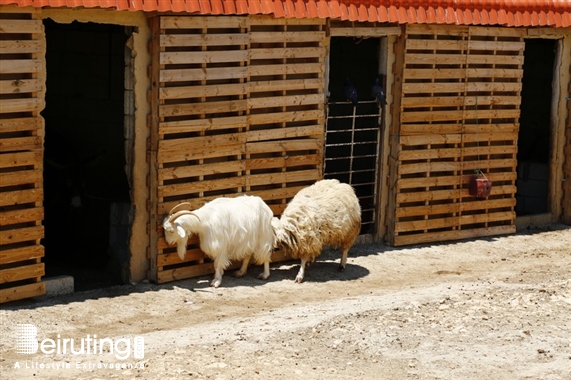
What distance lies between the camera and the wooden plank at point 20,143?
38.3ft

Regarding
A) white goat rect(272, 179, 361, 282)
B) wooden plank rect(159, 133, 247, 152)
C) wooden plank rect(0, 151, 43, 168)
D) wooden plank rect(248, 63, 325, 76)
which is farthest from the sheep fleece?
wooden plank rect(0, 151, 43, 168)

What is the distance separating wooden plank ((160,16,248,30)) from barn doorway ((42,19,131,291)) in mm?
2826

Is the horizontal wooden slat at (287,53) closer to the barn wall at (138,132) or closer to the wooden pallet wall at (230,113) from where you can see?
the wooden pallet wall at (230,113)

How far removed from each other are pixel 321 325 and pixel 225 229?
2499 mm

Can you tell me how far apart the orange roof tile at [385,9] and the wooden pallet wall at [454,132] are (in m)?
0.28

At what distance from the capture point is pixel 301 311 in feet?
39.9

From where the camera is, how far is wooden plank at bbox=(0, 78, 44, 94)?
11609 millimetres

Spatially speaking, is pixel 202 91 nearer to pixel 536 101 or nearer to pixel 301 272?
pixel 301 272

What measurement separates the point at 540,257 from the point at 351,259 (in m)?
2.96

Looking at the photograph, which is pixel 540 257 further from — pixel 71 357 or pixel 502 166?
pixel 71 357

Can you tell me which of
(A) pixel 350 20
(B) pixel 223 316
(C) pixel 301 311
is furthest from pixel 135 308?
(A) pixel 350 20

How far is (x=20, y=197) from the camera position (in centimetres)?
1188

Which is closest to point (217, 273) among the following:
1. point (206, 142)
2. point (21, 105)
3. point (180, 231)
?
point (180, 231)

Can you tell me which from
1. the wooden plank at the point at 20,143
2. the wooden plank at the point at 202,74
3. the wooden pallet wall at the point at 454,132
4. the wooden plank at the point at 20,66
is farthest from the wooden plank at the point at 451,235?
the wooden plank at the point at 20,66
